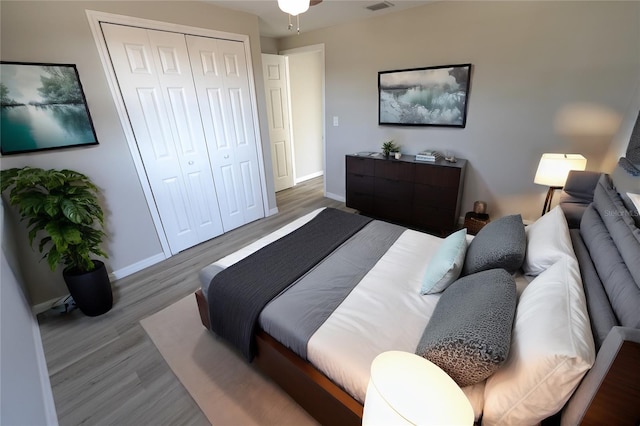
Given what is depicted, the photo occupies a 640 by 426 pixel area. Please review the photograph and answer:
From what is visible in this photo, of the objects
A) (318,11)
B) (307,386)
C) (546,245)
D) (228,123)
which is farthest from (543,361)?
(318,11)

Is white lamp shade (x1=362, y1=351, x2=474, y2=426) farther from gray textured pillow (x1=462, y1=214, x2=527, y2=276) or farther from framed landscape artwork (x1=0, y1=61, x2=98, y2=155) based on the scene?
framed landscape artwork (x1=0, y1=61, x2=98, y2=155)

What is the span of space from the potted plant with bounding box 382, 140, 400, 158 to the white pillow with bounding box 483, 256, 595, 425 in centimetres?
264

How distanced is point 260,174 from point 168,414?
2718 millimetres

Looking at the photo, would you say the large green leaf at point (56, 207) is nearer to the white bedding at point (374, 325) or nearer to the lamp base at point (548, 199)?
the white bedding at point (374, 325)

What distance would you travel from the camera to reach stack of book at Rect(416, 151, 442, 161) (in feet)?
9.98

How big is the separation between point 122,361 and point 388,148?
328 cm

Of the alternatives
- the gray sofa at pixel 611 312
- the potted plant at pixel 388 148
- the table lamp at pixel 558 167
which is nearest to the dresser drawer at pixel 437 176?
the potted plant at pixel 388 148

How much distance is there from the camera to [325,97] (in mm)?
3971

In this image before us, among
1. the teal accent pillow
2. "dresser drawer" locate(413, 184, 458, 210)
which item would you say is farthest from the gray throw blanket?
"dresser drawer" locate(413, 184, 458, 210)

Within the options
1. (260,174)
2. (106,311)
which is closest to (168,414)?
(106,311)

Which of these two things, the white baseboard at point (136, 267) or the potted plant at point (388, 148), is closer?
the white baseboard at point (136, 267)

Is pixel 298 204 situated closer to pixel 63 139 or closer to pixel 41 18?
pixel 63 139

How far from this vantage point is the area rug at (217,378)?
1.43 m

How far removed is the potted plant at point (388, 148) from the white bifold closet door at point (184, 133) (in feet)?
5.50
